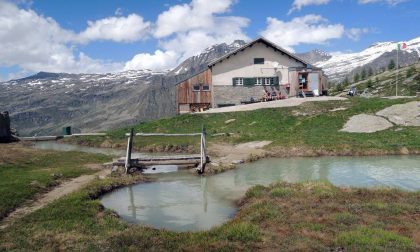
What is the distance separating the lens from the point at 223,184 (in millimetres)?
26469

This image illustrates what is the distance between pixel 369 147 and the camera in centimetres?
3641

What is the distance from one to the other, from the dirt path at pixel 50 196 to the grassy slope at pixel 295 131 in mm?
16958

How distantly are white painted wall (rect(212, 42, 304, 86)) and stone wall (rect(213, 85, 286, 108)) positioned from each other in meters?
1.11

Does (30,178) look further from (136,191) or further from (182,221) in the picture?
(182,221)

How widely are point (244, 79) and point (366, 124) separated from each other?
30.6 m

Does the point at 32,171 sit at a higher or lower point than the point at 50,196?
higher

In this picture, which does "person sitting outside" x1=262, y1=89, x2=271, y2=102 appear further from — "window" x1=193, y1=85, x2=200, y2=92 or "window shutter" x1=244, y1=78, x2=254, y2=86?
"window" x1=193, y1=85, x2=200, y2=92

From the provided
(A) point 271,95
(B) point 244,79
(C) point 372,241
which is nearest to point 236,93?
(B) point 244,79

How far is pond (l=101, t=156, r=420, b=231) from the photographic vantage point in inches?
763

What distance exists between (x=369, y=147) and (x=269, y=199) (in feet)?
66.3

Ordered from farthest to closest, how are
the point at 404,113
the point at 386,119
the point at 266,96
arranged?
1. the point at 266,96
2. the point at 404,113
3. the point at 386,119

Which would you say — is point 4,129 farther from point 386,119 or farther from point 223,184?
point 386,119

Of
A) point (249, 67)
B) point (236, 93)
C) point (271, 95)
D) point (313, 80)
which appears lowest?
point (271, 95)

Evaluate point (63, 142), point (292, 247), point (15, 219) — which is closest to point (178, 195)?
point (15, 219)
